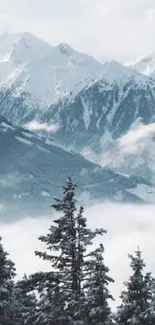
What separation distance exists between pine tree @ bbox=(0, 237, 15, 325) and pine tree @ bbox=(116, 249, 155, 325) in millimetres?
7761

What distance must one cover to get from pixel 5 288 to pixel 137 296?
358 inches

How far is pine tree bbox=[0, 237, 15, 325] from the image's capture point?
5216 centimetres

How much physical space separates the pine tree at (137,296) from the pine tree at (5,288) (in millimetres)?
7761

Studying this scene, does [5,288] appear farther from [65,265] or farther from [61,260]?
[61,260]

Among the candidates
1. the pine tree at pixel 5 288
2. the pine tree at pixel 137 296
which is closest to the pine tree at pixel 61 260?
the pine tree at pixel 5 288

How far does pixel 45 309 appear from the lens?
49.2 metres

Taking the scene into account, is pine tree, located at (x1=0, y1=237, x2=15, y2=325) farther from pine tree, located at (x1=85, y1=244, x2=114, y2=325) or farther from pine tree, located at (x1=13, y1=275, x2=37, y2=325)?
pine tree, located at (x1=85, y1=244, x2=114, y2=325)

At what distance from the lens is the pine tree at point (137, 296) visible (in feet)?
164

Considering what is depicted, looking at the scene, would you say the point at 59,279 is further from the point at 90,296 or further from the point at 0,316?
the point at 0,316

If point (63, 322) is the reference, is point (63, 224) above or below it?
above

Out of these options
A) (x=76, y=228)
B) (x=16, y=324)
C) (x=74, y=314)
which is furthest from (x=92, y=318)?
(x=16, y=324)

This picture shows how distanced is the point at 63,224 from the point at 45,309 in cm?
566

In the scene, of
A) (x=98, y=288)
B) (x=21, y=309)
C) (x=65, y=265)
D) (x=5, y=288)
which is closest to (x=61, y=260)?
(x=65, y=265)

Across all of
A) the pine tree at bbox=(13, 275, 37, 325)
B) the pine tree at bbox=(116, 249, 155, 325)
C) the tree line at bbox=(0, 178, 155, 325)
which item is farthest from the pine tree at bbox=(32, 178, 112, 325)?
the pine tree at bbox=(116, 249, 155, 325)
